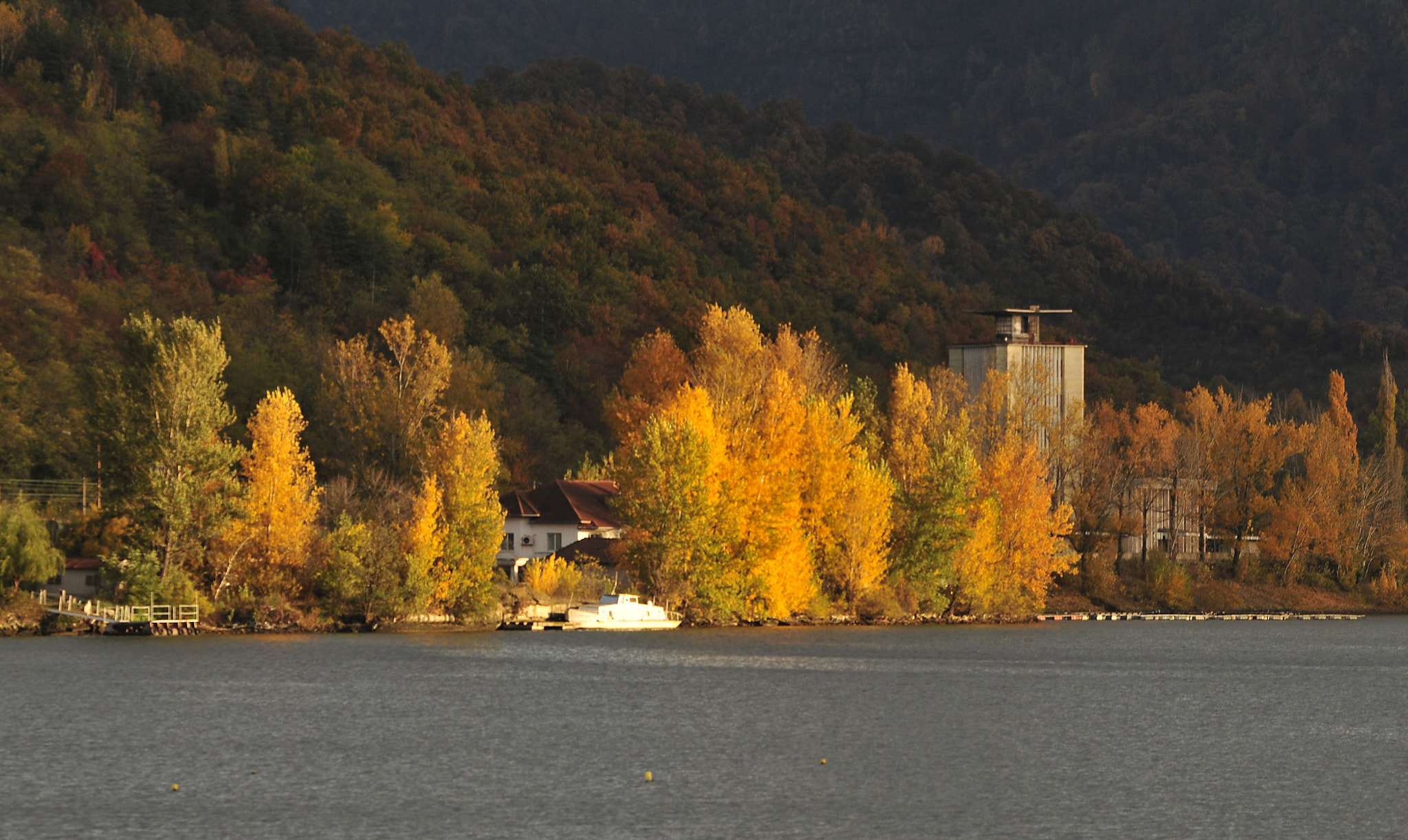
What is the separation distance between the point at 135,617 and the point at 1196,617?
72624 millimetres

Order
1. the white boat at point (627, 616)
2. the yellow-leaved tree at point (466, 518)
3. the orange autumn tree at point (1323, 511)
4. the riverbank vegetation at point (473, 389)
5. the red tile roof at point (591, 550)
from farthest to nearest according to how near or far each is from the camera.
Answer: the orange autumn tree at point (1323, 511), the red tile roof at point (591, 550), the white boat at point (627, 616), the yellow-leaved tree at point (466, 518), the riverbank vegetation at point (473, 389)

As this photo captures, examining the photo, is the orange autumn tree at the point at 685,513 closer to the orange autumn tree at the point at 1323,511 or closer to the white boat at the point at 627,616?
the white boat at the point at 627,616

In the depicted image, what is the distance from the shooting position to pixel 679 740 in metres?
49.6

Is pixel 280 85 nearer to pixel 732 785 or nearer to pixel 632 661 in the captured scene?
pixel 632 661

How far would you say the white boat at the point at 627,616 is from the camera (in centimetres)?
8638

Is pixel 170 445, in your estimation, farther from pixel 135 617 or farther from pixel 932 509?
pixel 932 509

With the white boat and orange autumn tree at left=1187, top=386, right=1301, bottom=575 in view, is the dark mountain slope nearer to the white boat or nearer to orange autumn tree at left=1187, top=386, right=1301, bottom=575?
the white boat

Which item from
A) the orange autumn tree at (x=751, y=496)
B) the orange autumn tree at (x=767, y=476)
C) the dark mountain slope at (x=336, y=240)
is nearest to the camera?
the orange autumn tree at (x=751, y=496)

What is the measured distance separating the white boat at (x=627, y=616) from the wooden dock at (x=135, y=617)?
2053 centimetres

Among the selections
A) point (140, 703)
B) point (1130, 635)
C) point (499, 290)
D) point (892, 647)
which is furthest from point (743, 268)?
point (140, 703)

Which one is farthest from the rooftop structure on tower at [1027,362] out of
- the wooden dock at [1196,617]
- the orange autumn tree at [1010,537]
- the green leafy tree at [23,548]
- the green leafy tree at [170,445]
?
the green leafy tree at [23,548]

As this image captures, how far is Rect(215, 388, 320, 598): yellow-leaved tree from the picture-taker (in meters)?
77.8

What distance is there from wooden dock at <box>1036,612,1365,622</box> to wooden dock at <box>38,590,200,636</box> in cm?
5308

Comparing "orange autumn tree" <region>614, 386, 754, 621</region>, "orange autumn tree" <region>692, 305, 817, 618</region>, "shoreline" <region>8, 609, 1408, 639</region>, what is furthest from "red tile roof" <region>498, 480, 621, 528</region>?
"shoreline" <region>8, 609, 1408, 639</region>
